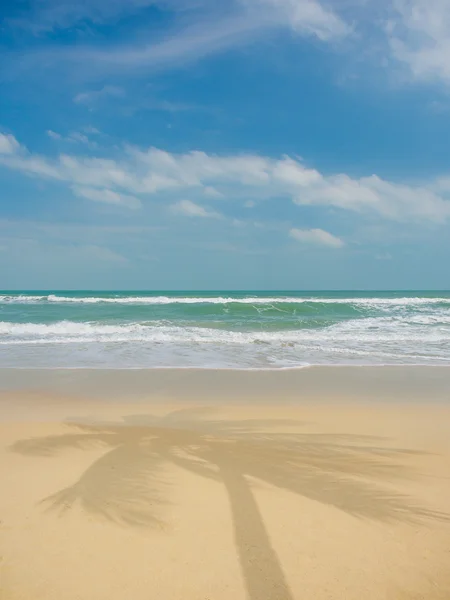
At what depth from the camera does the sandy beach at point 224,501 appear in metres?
2.49

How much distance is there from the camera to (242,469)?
4.08 meters

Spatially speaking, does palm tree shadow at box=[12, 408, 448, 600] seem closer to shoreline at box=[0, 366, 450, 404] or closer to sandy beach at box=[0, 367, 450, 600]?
sandy beach at box=[0, 367, 450, 600]

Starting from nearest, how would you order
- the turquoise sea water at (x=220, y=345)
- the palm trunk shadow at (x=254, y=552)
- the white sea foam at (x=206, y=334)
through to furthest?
the palm trunk shadow at (x=254, y=552)
the turquoise sea water at (x=220, y=345)
the white sea foam at (x=206, y=334)

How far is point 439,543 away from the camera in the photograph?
285 centimetres

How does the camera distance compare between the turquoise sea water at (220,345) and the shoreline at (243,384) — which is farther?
the turquoise sea water at (220,345)

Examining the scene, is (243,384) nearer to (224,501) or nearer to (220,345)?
(224,501)

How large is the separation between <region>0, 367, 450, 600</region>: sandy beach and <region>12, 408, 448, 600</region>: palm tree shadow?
0.02 metres

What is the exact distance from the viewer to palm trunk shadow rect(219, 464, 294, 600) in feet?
7.90

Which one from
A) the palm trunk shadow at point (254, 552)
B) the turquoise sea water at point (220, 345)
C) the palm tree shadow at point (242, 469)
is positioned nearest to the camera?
the palm trunk shadow at point (254, 552)

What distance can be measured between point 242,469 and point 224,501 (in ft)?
2.32

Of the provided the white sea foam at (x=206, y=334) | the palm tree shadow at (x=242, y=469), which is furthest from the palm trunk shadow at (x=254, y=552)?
the white sea foam at (x=206, y=334)

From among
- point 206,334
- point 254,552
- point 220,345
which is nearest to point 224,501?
point 254,552

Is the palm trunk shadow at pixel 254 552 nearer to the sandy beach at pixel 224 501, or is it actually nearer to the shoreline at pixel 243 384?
the sandy beach at pixel 224 501

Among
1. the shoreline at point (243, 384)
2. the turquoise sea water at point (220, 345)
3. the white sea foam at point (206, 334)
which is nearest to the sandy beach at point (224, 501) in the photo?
the shoreline at point (243, 384)
